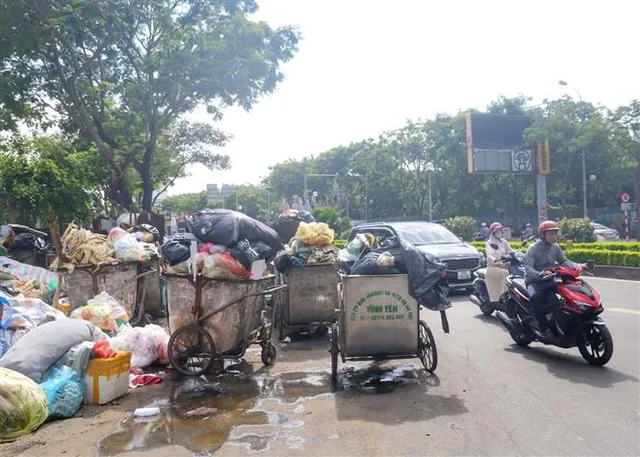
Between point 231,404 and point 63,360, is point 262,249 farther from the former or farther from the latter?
point 63,360

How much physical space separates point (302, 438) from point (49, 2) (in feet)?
42.4

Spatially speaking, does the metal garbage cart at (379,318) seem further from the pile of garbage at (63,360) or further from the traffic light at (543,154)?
the traffic light at (543,154)

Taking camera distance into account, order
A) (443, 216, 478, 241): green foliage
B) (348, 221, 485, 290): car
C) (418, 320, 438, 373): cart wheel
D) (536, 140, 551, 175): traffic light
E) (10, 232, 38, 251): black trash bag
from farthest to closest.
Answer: (536, 140, 551, 175): traffic light
(443, 216, 478, 241): green foliage
(348, 221, 485, 290): car
(10, 232, 38, 251): black trash bag
(418, 320, 438, 373): cart wheel

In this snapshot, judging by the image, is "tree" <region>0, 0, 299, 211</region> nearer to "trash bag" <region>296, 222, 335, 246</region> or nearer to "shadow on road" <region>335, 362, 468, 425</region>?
"trash bag" <region>296, 222, 335, 246</region>

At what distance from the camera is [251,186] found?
7662 centimetres

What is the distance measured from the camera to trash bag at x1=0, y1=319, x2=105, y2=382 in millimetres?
5082

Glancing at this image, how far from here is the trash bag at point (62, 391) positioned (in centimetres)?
502

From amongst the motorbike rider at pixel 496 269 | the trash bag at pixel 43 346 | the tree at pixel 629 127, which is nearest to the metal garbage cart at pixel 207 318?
the trash bag at pixel 43 346

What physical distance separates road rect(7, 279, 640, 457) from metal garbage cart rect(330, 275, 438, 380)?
345mm

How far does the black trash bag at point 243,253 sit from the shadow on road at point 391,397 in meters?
1.62

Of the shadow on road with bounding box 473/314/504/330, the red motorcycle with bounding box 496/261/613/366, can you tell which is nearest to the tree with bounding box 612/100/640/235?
the shadow on road with bounding box 473/314/504/330

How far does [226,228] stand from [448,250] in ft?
22.1

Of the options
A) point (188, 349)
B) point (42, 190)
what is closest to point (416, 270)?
point (188, 349)

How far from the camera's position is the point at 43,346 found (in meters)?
5.29
